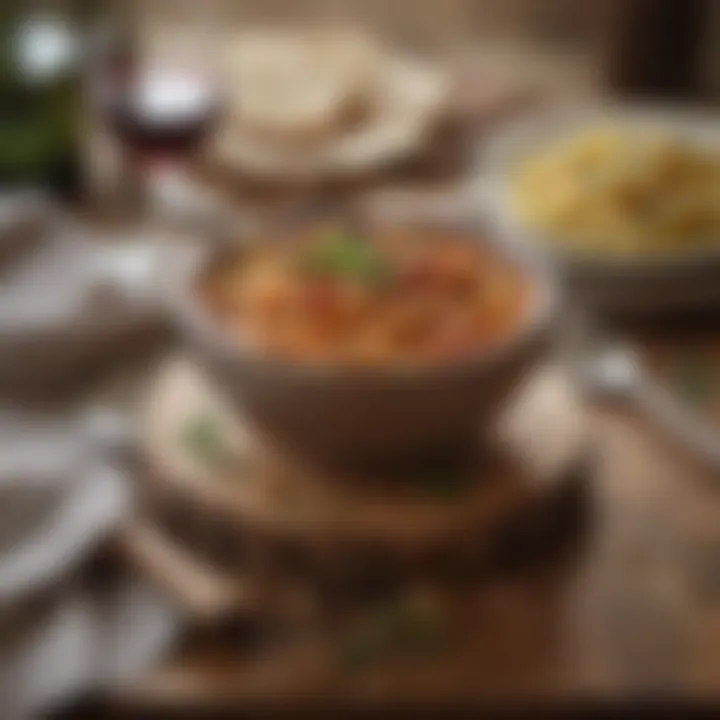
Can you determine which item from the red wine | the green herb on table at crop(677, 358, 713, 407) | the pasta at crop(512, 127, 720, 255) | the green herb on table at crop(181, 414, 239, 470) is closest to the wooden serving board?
the green herb on table at crop(181, 414, 239, 470)

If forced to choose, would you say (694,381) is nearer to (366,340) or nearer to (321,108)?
(366,340)

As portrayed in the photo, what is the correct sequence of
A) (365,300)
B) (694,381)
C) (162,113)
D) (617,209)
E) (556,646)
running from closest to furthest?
(556,646)
(365,300)
(694,381)
(617,209)
(162,113)

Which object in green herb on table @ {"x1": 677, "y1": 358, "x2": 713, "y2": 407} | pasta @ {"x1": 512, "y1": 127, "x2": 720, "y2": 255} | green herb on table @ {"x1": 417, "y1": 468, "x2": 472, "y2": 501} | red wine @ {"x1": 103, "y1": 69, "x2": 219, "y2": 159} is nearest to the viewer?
green herb on table @ {"x1": 417, "y1": 468, "x2": 472, "y2": 501}

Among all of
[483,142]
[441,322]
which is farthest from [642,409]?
[483,142]

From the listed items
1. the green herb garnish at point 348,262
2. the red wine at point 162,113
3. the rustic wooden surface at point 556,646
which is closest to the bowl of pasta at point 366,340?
the green herb garnish at point 348,262

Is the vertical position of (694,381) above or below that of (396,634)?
above

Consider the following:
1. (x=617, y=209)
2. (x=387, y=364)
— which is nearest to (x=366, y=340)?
(x=387, y=364)

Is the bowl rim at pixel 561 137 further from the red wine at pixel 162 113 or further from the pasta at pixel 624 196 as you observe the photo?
the red wine at pixel 162 113

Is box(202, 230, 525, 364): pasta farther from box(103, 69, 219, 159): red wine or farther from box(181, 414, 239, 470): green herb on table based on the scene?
box(103, 69, 219, 159): red wine
